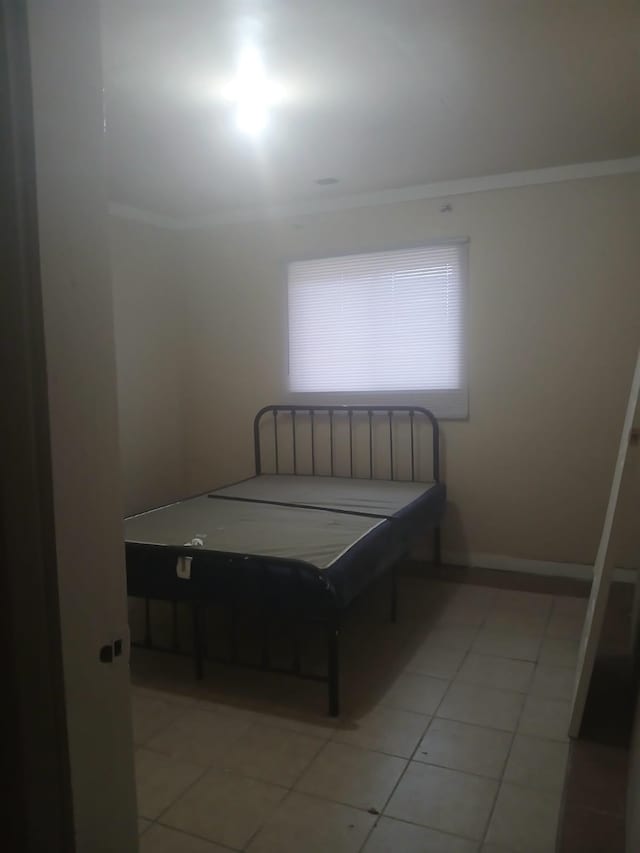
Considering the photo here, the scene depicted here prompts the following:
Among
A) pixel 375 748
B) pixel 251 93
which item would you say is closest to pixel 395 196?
pixel 251 93

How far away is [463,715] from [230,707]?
35.7 inches

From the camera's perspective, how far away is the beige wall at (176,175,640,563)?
3.66 meters

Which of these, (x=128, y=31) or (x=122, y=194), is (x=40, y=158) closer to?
(x=128, y=31)

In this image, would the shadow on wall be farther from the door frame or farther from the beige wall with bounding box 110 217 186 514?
the door frame

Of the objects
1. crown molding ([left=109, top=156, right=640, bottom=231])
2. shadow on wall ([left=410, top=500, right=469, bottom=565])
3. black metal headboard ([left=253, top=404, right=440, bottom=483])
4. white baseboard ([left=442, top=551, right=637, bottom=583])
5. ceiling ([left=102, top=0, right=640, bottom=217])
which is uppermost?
ceiling ([left=102, top=0, right=640, bottom=217])

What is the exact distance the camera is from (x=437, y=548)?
4.14 meters

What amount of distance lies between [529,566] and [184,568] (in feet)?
7.68

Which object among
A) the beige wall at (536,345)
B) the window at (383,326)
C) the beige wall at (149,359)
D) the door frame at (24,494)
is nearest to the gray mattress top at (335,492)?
the beige wall at (536,345)

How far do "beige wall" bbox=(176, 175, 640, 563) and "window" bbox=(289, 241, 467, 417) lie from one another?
109mm

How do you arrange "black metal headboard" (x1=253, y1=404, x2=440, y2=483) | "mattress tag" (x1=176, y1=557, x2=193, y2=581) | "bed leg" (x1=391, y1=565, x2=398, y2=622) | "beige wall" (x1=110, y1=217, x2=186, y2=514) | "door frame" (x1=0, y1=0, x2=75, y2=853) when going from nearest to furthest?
"door frame" (x1=0, y1=0, x2=75, y2=853) → "mattress tag" (x1=176, y1=557, x2=193, y2=581) → "bed leg" (x1=391, y1=565, x2=398, y2=622) → "black metal headboard" (x1=253, y1=404, x2=440, y2=483) → "beige wall" (x1=110, y1=217, x2=186, y2=514)

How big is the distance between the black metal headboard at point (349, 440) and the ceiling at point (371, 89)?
4.93 ft

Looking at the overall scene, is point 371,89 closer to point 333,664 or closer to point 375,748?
point 333,664

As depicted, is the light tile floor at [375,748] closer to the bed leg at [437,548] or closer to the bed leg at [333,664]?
the bed leg at [333,664]

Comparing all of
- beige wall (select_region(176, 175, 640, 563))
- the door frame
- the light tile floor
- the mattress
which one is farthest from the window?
the door frame
